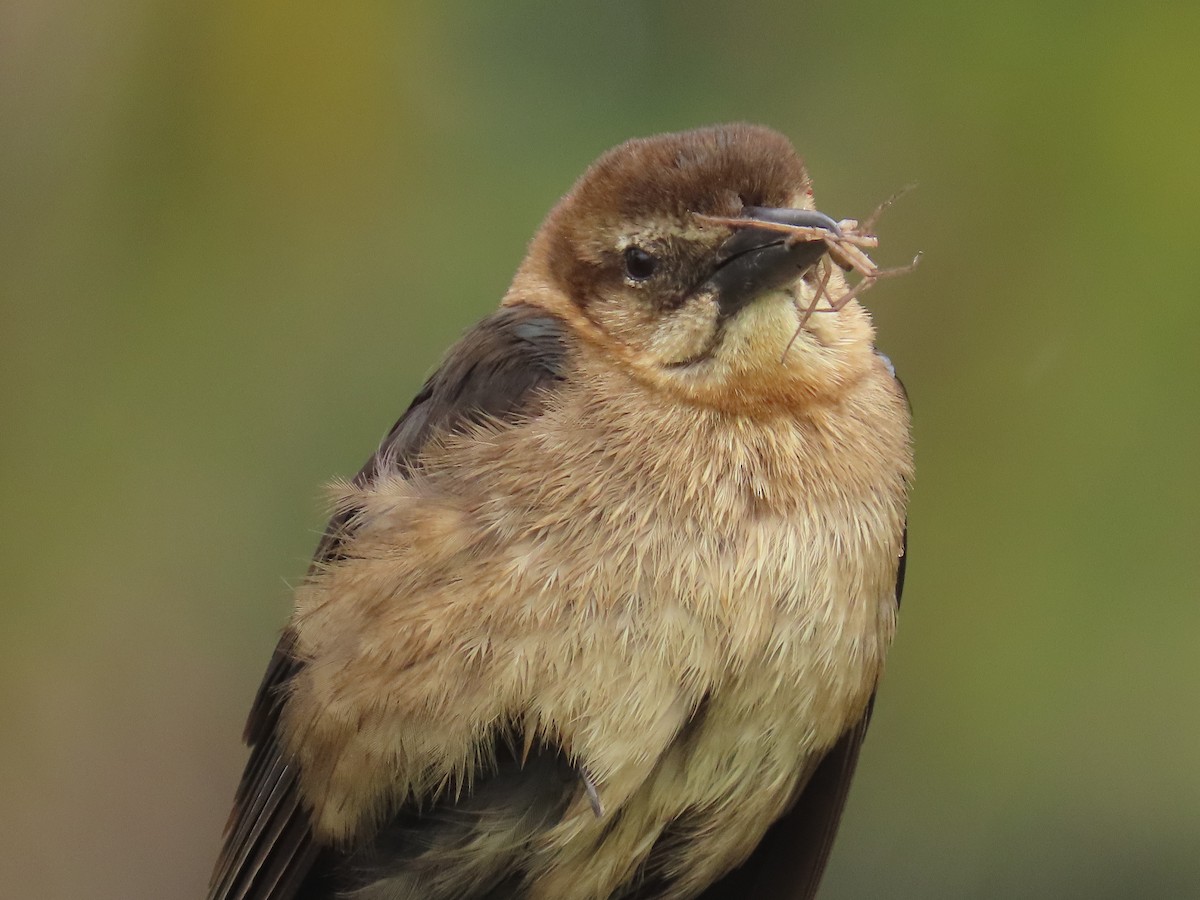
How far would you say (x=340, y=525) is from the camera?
2.16 metres

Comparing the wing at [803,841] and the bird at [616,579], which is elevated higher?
the bird at [616,579]

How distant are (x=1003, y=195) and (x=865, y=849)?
1365 mm

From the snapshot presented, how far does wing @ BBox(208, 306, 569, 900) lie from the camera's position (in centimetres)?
202

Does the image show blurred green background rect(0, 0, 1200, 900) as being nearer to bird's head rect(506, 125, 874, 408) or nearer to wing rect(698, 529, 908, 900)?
wing rect(698, 529, 908, 900)

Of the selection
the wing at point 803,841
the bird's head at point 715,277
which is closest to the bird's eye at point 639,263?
the bird's head at point 715,277

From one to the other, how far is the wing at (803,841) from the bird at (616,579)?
12 centimetres

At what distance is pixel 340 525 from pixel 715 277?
28.0 inches

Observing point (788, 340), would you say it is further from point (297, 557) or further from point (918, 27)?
point (297, 557)

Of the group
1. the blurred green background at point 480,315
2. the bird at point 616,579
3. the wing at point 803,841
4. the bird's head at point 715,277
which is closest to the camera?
the bird at point 616,579

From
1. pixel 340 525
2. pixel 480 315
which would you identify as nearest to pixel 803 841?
pixel 340 525

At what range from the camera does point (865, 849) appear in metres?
2.76

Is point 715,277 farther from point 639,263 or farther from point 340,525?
point 340,525

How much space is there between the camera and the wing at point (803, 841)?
2.20 meters

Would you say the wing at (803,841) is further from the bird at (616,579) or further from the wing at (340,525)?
the wing at (340,525)
